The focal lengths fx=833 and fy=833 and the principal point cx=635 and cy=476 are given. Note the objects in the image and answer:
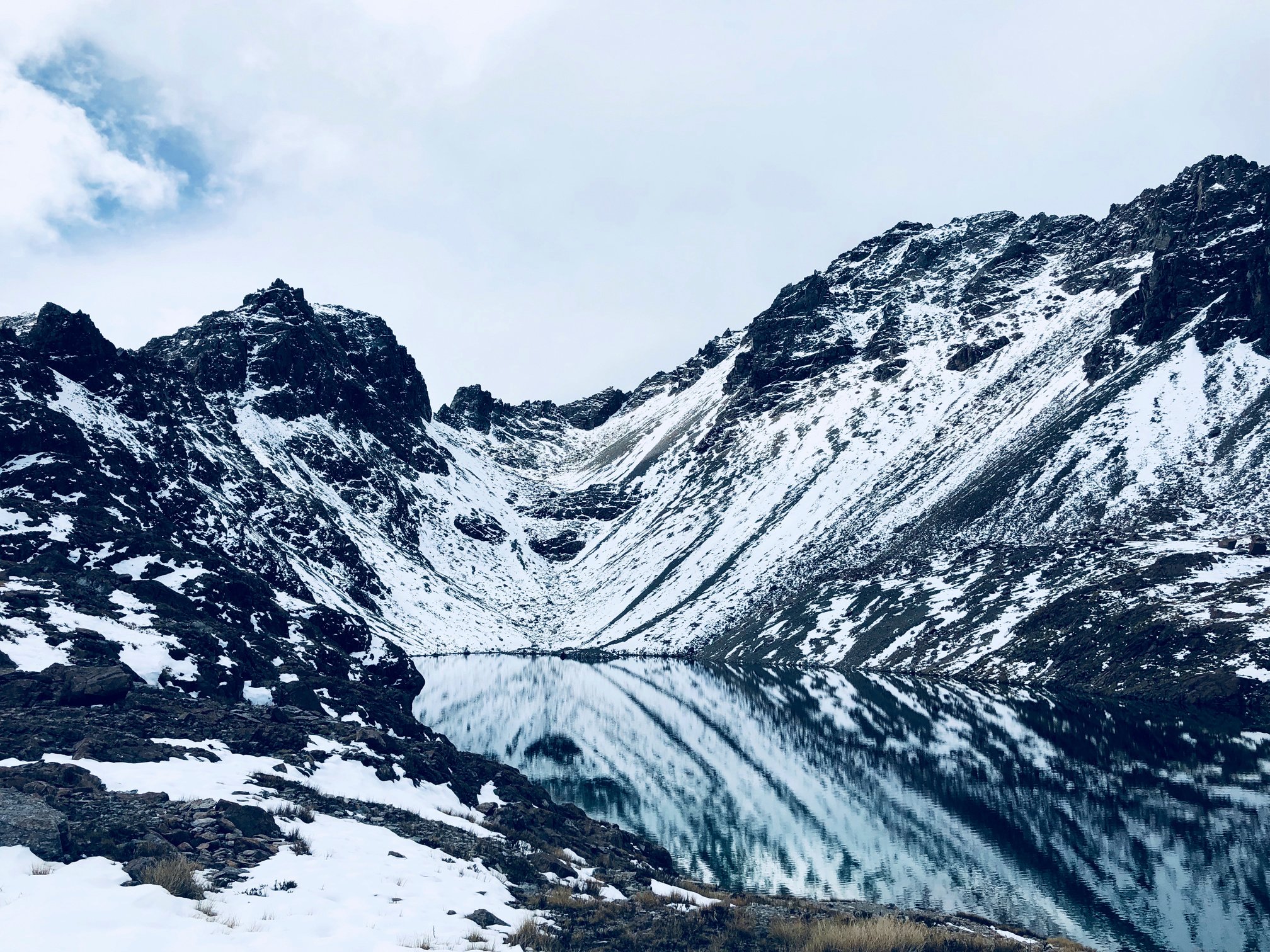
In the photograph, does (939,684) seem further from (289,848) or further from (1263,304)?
(1263,304)

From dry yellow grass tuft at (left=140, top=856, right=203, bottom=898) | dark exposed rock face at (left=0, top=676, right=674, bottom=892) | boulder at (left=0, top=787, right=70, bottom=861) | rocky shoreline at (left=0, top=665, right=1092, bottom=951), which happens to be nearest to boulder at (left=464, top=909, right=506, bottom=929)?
rocky shoreline at (left=0, top=665, right=1092, bottom=951)

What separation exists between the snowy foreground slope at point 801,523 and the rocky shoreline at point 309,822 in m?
6.83

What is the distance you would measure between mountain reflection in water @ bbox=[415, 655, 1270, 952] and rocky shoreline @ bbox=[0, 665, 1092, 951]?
19.4 ft

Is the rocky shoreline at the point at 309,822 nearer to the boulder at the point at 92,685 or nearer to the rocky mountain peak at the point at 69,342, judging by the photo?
the boulder at the point at 92,685

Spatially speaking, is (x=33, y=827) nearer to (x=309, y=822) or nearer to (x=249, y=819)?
(x=249, y=819)

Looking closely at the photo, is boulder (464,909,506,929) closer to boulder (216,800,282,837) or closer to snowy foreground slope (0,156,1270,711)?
boulder (216,800,282,837)

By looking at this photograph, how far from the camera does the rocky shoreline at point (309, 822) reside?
16.3 m

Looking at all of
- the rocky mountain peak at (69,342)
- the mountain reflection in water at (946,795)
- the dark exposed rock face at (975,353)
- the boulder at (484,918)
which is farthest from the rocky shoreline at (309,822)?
the dark exposed rock face at (975,353)

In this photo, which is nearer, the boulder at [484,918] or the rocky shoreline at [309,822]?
the boulder at [484,918]

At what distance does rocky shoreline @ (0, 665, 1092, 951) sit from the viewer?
Result: 1628 cm

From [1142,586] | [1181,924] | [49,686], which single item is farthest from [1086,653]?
[49,686]

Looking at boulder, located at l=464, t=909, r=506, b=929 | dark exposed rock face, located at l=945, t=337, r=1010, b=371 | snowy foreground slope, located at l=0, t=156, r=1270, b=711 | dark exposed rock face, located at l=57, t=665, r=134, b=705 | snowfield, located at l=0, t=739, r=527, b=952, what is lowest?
boulder, located at l=464, t=909, r=506, b=929

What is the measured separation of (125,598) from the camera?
43.8 metres

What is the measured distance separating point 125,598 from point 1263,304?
15669 centimetres
